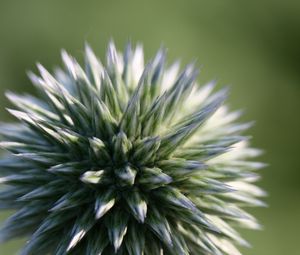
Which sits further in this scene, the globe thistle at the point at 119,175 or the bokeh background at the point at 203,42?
the bokeh background at the point at 203,42

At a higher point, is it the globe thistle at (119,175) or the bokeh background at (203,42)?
the bokeh background at (203,42)

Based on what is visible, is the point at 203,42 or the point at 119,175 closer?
the point at 119,175

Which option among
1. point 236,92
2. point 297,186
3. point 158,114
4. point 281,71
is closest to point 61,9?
point 236,92

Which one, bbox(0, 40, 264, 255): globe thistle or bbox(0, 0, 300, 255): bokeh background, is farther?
bbox(0, 0, 300, 255): bokeh background

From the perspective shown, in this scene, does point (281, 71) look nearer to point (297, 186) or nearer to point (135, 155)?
point (297, 186)

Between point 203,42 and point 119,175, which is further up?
point 203,42
